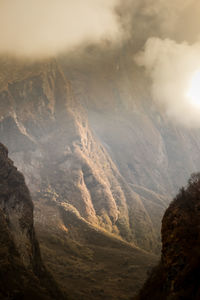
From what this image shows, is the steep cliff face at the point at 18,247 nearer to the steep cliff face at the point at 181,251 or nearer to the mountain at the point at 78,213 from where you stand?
the steep cliff face at the point at 181,251

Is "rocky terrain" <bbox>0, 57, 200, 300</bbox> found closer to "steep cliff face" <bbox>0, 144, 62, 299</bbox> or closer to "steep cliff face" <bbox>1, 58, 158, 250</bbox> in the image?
"steep cliff face" <bbox>1, 58, 158, 250</bbox>

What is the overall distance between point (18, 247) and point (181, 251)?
34.8 m

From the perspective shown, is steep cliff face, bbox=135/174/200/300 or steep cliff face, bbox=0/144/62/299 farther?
steep cliff face, bbox=0/144/62/299

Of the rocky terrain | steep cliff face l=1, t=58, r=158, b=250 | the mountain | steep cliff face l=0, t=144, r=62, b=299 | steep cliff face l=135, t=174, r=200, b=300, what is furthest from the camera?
steep cliff face l=1, t=58, r=158, b=250

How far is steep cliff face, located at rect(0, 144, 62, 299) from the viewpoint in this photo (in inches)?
1622

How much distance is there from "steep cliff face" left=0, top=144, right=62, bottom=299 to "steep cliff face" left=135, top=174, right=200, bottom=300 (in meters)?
21.3

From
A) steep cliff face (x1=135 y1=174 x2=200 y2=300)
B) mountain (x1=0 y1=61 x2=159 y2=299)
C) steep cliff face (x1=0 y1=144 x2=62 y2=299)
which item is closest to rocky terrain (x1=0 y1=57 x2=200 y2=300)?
mountain (x1=0 y1=61 x2=159 y2=299)

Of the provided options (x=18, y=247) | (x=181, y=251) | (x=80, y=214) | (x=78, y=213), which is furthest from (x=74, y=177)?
(x=181, y=251)

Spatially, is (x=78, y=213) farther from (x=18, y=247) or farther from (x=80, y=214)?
(x=18, y=247)

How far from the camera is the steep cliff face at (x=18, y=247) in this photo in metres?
41.2

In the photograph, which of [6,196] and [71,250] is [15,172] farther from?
[71,250]

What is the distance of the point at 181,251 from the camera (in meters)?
22.3

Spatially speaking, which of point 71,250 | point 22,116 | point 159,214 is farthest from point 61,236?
point 22,116

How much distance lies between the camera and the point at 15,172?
222 feet
